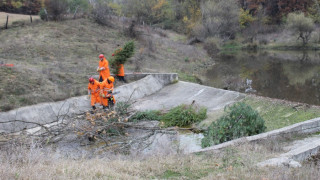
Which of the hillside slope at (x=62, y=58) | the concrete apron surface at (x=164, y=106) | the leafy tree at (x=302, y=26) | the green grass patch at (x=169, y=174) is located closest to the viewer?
the green grass patch at (x=169, y=174)

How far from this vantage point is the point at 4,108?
12.2 meters

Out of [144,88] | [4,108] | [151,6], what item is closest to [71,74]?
[144,88]

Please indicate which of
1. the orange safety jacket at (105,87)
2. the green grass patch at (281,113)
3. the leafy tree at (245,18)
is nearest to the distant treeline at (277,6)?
the leafy tree at (245,18)

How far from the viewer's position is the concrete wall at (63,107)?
467 inches

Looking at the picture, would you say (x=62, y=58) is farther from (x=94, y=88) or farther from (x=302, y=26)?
(x=302, y=26)

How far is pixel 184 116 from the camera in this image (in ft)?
43.4

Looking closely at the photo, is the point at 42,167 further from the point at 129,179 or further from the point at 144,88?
the point at 144,88

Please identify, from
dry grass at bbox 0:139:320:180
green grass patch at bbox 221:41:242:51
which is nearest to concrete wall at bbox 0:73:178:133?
dry grass at bbox 0:139:320:180

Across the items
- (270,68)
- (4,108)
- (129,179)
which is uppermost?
(129,179)

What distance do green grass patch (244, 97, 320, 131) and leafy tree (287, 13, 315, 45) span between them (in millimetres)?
39558

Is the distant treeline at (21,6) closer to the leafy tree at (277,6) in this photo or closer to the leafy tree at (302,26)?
the leafy tree at (302,26)

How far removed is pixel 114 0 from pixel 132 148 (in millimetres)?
77410

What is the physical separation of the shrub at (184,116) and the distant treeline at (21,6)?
33.9 meters

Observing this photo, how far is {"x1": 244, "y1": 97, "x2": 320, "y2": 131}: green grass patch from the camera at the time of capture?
10844 mm
